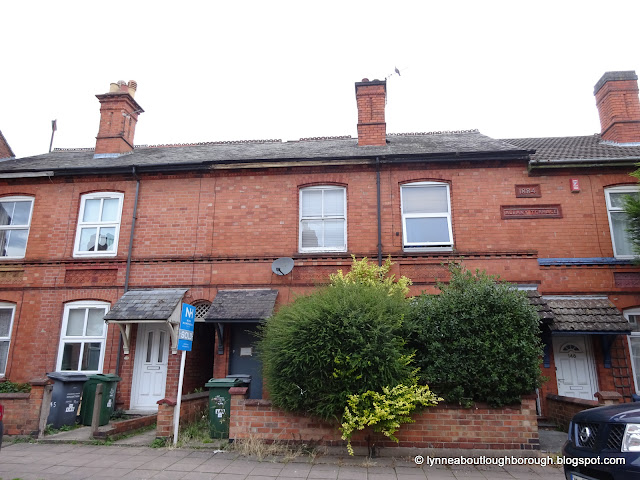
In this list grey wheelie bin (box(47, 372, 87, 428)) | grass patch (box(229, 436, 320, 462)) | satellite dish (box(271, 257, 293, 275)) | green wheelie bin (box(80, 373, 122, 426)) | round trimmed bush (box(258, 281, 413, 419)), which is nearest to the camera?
round trimmed bush (box(258, 281, 413, 419))

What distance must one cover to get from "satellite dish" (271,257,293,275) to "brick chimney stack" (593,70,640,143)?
425 inches

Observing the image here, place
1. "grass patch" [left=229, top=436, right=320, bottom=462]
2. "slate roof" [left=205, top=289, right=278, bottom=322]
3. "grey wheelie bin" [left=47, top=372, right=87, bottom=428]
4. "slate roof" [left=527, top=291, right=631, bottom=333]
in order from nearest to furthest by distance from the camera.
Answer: "grass patch" [left=229, top=436, right=320, bottom=462], "grey wheelie bin" [left=47, top=372, right=87, bottom=428], "slate roof" [left=527, top=291, right=631, bottom=333], "slate roof" [left=205, top=289, right=278, bottom=322]

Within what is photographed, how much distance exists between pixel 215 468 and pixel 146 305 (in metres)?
5.23

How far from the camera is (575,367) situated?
33.4 feet

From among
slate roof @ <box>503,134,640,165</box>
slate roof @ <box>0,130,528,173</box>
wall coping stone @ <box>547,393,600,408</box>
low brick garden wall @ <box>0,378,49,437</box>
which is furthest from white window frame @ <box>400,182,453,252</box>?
low brick garden wall @ <box>0,378,49,437</box>

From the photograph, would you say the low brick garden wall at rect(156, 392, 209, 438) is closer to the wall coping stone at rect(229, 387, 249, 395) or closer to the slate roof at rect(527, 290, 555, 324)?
the wall coping stone at rect(229, 387, 249, 395)

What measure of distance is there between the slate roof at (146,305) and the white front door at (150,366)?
35.8 inches

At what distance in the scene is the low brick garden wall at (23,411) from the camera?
8.14 metres

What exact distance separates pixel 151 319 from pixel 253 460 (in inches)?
180

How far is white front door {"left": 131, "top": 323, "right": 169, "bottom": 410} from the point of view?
35.2 ft

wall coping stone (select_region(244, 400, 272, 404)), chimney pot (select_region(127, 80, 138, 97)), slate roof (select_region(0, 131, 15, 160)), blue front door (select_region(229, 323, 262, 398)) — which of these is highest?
chimney pot (select_region(127, 80, 138, 97))

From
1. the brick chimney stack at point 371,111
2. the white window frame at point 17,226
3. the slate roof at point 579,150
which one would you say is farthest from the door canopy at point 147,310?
the slate roof at point 579,150

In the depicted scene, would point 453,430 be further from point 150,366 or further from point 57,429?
point 150,366

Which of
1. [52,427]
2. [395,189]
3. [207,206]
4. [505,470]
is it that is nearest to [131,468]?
[52,427]
